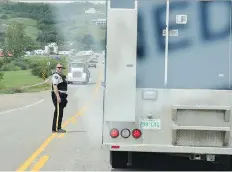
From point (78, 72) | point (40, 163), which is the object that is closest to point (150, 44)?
point (40, 163)

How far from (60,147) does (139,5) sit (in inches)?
202

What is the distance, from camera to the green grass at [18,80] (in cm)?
5469

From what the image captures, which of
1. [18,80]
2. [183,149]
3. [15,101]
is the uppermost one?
[183,149]

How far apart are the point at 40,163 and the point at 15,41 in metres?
76.6

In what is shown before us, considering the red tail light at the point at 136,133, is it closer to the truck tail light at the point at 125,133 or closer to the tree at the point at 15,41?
the truck tail light at the point at 125,133

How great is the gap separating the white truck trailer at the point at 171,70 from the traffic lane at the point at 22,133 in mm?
2732

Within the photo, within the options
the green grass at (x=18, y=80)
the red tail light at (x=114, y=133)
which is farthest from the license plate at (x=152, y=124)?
the green grass at (x=18, y=80)

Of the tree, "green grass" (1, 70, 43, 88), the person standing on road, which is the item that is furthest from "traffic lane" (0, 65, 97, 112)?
the tree

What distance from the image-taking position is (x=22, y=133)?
15352mm

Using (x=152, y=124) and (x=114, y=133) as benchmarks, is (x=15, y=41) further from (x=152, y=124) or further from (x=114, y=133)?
(x=152, y=124)

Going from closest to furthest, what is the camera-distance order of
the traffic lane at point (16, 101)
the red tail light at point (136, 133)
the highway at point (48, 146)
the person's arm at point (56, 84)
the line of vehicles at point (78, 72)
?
the red tail light at point (136, 133)
the highway at point (48, 146)
the person's arm at point (56, 84)
the traffic lane at point (16, 101)
the line of vehicles at point (78, 72)

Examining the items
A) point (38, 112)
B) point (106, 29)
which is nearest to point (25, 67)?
point (38, 112)

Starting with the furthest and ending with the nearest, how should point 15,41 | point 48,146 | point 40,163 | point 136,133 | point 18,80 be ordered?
point 15,41 < point 18,80 < point 48,146 < point 40,163 < point 136,133

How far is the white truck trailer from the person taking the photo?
8.01 meters
